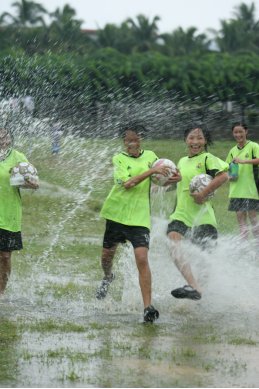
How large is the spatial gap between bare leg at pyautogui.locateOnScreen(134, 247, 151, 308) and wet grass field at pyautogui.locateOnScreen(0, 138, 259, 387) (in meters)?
0.22

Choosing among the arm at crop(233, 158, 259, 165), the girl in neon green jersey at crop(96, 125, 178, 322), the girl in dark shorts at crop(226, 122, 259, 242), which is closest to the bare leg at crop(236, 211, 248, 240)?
the girl in dark shorts at crop(226, 122, 259, 242)

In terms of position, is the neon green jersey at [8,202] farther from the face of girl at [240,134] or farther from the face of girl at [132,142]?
the face of girl at [240,134]

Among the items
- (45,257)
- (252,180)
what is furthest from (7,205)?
(252,180)

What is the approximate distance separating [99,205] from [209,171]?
8.58 metres

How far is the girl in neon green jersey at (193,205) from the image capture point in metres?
10.0

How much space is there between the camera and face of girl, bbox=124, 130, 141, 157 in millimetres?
9664

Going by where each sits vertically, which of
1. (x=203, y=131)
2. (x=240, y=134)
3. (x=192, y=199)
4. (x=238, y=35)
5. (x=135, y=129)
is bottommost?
(x=192, y=199)

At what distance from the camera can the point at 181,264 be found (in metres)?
10.0

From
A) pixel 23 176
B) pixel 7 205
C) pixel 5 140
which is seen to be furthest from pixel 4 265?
pixel 5 140

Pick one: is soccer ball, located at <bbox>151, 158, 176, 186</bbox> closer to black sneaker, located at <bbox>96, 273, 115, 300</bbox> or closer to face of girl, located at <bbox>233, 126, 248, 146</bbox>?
black sneaker, located at <bbox>96, 273, 115, 300</bbox>

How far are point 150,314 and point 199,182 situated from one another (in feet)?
4.61

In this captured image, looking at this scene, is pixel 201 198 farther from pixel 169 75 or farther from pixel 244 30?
pixel 244 30

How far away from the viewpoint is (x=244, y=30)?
2574 inches

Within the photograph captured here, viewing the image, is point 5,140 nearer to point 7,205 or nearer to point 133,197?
point 7,205
